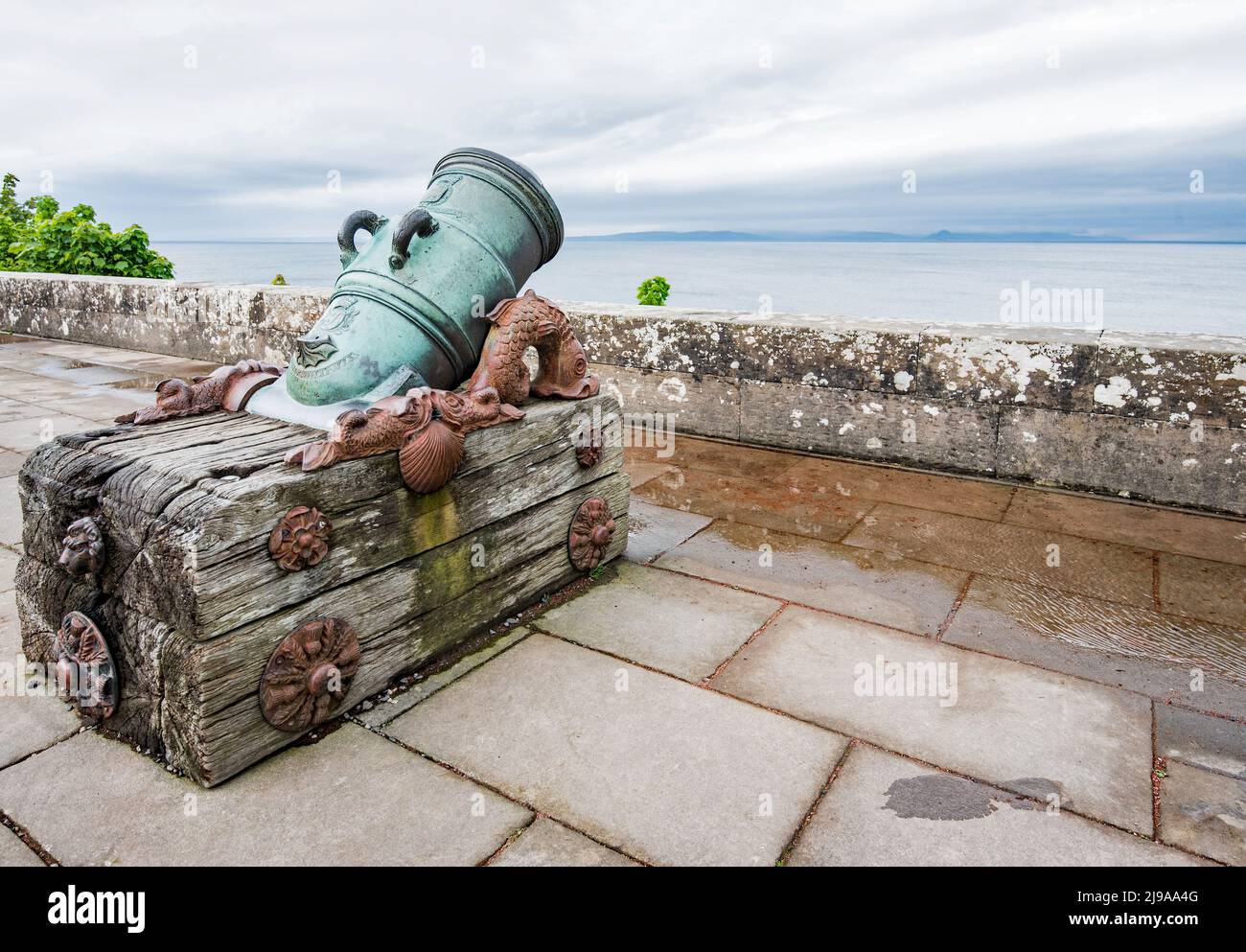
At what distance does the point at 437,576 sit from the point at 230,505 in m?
0.79

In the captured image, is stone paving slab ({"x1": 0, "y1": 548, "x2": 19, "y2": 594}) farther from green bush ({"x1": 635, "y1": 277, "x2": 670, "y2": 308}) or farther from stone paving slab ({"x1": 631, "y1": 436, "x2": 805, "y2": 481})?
green bush ({"x1": 635, "y1": 277, "x2": 670, "y2": 308})

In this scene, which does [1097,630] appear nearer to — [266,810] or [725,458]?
[725,458]

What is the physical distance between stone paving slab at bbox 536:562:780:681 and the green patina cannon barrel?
98 cm

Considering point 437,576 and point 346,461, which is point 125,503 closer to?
point 346,461

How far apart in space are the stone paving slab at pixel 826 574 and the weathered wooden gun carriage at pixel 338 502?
0.59 m

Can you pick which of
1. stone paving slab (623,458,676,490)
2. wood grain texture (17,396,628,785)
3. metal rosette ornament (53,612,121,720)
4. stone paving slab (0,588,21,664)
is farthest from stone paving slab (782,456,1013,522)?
stone paving slab (0,588,21,664)

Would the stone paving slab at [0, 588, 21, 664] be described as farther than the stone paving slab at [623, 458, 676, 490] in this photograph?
No

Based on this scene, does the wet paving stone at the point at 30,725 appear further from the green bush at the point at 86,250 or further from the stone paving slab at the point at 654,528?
the green bush at the point at 86,250

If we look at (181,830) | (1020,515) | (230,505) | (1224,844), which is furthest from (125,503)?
(1020,515)

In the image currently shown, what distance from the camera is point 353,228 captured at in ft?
10.2

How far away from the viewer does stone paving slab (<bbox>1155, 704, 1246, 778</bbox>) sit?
2.30 m

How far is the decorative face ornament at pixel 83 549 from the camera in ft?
7.54

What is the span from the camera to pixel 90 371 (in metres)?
8.03

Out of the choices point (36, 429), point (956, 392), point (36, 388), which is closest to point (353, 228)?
point (956, 392)
